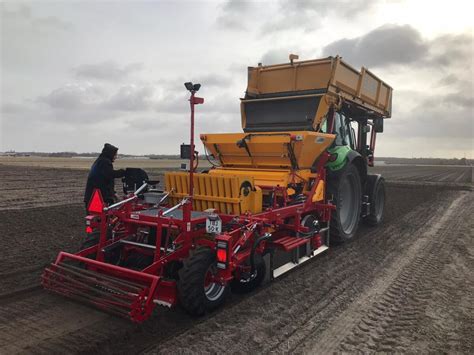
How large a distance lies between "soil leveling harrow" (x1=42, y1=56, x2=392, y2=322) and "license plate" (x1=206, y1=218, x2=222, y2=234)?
0.01 meters

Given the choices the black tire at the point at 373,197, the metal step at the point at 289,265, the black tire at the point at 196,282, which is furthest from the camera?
the black tire at the point at 373,197

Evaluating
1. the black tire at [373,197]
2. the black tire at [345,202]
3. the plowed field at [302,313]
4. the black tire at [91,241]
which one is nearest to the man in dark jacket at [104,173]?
the black tire at [91,241]

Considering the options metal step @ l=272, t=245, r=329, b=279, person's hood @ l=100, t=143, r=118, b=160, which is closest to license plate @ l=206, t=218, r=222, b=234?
metal step @ l=272, t=245, r=329, b=279

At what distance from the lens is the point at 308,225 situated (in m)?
5.80

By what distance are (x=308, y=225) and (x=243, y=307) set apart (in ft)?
6.66

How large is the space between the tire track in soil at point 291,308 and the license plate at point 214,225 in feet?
2.90

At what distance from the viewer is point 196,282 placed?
3.71 meters

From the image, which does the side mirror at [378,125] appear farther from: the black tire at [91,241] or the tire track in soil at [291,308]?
the black tire at [91,241]

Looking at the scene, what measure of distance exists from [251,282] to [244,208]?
0.91 meters

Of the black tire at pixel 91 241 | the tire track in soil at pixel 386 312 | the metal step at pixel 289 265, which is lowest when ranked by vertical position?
the tire track in soil at pixel 386 312

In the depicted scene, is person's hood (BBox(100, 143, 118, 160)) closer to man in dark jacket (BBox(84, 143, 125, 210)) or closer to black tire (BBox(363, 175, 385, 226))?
man in dark jacket (BBox(84, 143, 125, 210))

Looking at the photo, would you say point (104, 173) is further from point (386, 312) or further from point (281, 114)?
point (386, 312)

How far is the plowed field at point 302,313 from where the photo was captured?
Answer: 3.41m

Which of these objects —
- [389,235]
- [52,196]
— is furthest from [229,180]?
[52,196]
